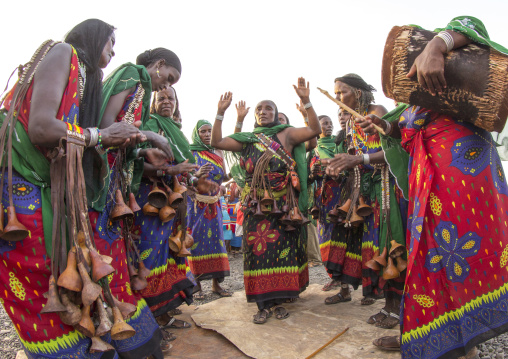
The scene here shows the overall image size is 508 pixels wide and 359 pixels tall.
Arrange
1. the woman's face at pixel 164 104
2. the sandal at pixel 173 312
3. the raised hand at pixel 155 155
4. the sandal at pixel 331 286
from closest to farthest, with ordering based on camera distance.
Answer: the raised hand at pixel 155 155, the woman's face at pixel 164 104, the sandal at pixel 173 312, the sandal at pixel 331 286

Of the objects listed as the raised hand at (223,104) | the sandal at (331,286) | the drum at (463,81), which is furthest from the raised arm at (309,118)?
the sandal at (331,286)

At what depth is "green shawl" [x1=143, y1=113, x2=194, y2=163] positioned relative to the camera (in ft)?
12.9

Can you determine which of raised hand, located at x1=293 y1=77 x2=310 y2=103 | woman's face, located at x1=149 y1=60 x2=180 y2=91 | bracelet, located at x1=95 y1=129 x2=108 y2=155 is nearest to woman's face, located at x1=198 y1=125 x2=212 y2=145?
raised hand, located at x1=293 y1=77 x2=310 y2=103

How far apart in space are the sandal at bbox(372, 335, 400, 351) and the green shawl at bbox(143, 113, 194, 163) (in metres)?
2.49

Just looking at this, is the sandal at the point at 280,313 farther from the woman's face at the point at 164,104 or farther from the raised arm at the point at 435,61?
the raised arm at the point at 435,61

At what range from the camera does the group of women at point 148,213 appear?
1940 millimetres

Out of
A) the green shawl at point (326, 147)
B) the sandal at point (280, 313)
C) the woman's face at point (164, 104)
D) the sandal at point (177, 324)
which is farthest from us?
the green shawl at point (326, 147)

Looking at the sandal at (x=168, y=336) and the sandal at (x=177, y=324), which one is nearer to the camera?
the sandal at (x=168, y=336)

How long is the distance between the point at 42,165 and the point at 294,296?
120 inches

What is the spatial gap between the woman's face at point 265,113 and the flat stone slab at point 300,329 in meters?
2.33

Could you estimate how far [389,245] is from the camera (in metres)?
3.49

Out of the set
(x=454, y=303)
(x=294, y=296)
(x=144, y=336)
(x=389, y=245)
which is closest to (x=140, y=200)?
(x=144, y=336)

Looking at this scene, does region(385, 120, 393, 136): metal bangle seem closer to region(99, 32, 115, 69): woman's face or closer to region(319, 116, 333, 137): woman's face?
region(99, 32, 115, 69): woman's face

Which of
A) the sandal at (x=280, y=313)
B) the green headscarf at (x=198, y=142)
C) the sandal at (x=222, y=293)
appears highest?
the green headscarf at (x=198, y=142)
